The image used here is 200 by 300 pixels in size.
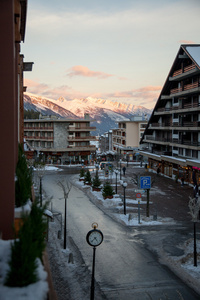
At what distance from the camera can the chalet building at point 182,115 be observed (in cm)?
4228

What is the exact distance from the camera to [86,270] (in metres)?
15.8

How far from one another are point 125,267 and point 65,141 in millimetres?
65192

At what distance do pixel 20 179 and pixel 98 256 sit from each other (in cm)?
1186

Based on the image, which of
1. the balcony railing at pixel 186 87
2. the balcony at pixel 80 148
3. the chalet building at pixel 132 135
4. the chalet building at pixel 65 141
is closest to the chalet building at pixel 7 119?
the balcony railing at pixel 186 87

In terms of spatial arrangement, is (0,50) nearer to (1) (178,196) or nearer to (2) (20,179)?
(2) (20,179)

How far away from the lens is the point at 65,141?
3157 inches

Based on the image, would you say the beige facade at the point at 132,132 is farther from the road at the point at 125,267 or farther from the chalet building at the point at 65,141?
the road at the point at 125,267

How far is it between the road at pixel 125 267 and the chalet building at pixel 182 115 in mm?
18681

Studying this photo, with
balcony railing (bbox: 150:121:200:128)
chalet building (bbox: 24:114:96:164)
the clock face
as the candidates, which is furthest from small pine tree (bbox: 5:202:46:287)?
chalet building (bbox: 24:114:96:164)

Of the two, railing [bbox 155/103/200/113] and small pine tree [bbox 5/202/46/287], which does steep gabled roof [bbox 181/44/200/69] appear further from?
small pine tree [bbox 5/202/46/287]

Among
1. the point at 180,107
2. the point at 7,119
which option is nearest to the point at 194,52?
the point at 180,107

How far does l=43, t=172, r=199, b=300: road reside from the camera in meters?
13.5

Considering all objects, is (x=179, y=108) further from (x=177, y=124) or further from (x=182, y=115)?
(x=177, y=124)

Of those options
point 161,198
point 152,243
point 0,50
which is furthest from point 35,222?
Answer: point 161,198
